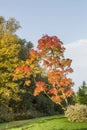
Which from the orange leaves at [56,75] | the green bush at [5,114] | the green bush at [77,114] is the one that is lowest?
the green bush at [77,114]

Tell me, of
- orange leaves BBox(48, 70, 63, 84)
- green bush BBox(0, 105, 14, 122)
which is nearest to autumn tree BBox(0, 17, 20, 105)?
green bush BBox(0, 105, 14, 122)

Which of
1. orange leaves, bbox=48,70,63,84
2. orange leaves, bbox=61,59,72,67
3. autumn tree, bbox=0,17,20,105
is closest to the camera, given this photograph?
orange leaves, bbox=48,70,63,84

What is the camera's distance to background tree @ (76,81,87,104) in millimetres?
50094

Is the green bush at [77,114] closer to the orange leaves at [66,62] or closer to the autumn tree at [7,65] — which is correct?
the orange leaves at [66,62]

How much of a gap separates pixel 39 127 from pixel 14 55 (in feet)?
59.6

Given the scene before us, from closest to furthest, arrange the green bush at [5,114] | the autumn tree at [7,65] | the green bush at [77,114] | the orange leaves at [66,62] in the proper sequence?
the green bush at [77,114] → the orange leaves at [66,62] → the green bush at [5,114] → the autumn tree at [7,65]

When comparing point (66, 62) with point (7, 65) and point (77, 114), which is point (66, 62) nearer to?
point (77, 114)

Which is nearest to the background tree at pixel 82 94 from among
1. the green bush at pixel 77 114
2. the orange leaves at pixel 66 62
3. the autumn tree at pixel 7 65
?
the autumn tree at pixel 7 65

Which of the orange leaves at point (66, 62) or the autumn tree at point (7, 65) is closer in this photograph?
the orange leaves at point (66, 62)

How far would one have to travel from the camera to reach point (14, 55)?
137 feet

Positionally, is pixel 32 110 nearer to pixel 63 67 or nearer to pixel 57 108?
pixel 57 108

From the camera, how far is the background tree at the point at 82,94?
50094mm

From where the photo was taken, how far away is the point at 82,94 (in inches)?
1989

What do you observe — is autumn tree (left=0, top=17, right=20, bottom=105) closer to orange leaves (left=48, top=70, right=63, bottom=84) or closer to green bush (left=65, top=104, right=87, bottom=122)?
orange leaves (left=48, top=70, right=63, bottom=84)
